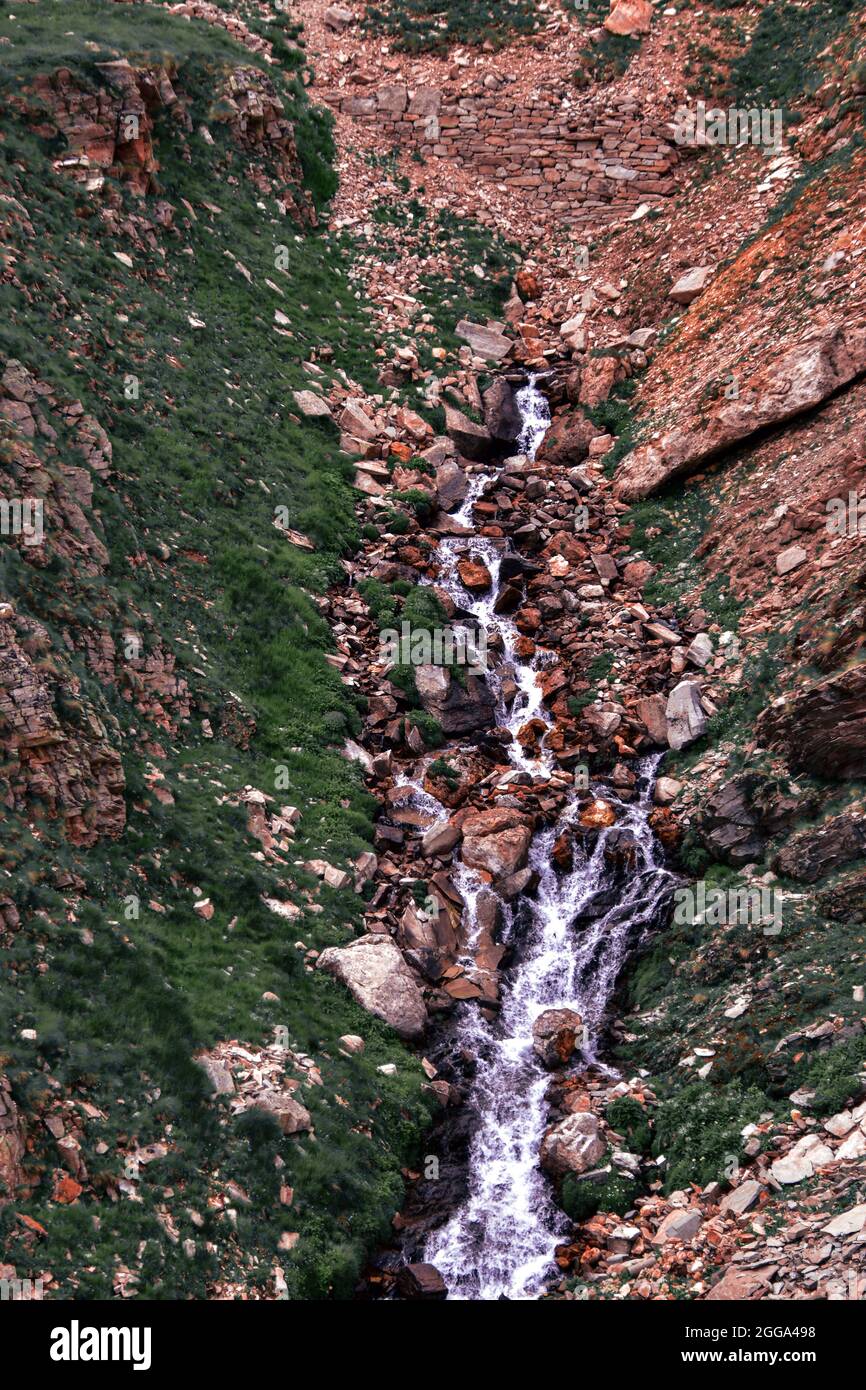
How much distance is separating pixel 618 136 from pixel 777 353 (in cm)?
1389

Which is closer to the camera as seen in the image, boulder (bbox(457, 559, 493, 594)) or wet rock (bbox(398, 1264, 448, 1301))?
wet rock (bbox(398, 1264, 448, 1301))

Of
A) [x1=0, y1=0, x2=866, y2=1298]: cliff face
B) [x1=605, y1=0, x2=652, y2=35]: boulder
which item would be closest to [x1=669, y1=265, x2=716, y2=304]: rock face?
Answer: [x1=0, y1=0, x2=866, y2=1298]: cliff face

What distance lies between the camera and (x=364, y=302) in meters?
37.5

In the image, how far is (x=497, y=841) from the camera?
82.2ft

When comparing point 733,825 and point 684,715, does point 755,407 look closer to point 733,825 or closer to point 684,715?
point 684,715

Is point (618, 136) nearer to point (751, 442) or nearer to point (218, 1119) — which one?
point (751, 442)

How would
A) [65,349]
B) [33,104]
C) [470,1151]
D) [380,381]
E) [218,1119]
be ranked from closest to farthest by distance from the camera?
1. [218,1119]
2. [470,1151]
3. [65,349]
4. [33,104]
5. [380,381]

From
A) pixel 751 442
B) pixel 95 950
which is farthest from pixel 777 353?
pixel 95 950

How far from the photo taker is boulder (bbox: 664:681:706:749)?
2573 cm

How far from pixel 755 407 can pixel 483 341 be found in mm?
10253

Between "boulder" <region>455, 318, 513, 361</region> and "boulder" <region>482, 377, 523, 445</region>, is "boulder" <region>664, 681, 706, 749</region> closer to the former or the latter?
"boulder" <region>482, 377, 523, 445</region>

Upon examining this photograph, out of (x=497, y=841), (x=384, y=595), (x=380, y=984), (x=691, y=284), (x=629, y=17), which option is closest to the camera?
(x=380, y=984)

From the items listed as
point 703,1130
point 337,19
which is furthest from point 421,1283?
point 337,19

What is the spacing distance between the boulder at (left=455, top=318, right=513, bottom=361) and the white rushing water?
11.3 m
